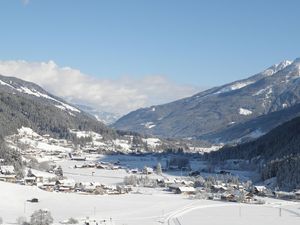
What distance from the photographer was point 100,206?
112812mm

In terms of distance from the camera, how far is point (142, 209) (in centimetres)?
10925

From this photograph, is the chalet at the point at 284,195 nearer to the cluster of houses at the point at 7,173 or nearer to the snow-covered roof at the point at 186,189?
the snow-covered roof at the point at 186,189

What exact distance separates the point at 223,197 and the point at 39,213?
185 ft

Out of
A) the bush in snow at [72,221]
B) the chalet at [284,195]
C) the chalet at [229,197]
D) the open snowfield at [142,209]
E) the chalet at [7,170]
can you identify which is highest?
the chalet at [7,170]

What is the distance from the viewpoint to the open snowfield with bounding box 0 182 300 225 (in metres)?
96.9

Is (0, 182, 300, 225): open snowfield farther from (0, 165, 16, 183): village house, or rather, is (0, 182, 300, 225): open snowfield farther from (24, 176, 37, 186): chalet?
(0, 165, 16, 183): village house

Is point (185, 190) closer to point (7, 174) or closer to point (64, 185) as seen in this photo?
point (64, 185)

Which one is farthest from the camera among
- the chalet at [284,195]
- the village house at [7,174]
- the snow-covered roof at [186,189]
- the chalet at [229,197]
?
the village house at [7,174]

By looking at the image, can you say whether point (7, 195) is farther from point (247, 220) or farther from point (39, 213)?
point (247, 220)

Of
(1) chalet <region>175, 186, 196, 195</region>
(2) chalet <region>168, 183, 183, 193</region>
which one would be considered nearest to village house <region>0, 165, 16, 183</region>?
(2) chalet <region>168, 183, 183, 193</region>

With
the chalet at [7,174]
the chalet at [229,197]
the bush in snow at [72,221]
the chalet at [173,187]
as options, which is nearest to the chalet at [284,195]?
the chalet at [229,197]

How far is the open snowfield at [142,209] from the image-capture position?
96938 mm

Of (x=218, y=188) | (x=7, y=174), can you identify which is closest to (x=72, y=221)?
(x=218, y=188)

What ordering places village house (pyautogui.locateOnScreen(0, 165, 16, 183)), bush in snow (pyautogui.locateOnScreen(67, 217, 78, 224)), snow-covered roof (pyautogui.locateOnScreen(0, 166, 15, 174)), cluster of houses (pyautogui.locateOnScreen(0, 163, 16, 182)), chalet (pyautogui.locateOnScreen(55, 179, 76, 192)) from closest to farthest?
bush in snow (pyautogui.locateOnScreen(67, 217, 78, 224)) → chalet (pyautogui.locateOnScreen(55, 179, 76, 192)) → village house (pyautogui.locateOnScreen(0, 165, 16, 183)) → cluster of houses (pyautogui.locateOnScreen(0, 163, 16, 182)) → snow-covered roof (pyautogui.locateOnScreen(0, 166, 15, 174))
